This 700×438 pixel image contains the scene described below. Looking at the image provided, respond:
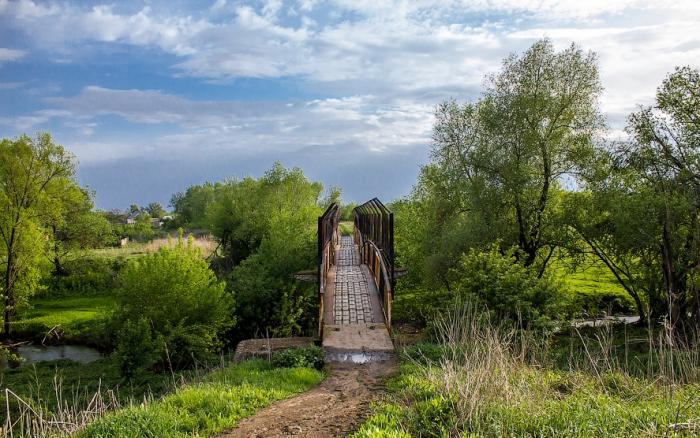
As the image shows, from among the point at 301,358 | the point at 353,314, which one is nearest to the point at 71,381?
the point at 353,314

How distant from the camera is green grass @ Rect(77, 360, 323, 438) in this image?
6523 millimetres

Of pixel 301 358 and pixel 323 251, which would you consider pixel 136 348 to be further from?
pixel 301 358

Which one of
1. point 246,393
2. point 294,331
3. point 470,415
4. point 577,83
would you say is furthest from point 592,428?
point 577,83

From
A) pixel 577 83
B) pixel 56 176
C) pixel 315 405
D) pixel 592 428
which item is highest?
pixel 577 83

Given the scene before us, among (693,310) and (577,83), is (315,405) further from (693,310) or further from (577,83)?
(577,83)

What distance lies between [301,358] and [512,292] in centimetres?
548

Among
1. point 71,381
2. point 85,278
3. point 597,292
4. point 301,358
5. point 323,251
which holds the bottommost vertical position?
point 71,381

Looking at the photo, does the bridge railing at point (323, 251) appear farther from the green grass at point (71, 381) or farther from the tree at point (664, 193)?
the tree at point (664, 193)

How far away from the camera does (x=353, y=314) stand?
1398cm

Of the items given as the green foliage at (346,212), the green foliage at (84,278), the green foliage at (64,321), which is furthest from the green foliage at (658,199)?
the green foliage at (346,212)

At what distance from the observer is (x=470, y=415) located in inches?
229

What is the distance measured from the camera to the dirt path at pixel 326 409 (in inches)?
269

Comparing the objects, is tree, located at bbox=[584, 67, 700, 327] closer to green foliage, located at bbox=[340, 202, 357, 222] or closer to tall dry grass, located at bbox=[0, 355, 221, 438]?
tall dry grass, located at bbox=[0, 355, 221, 438]

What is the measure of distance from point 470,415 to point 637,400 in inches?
115
